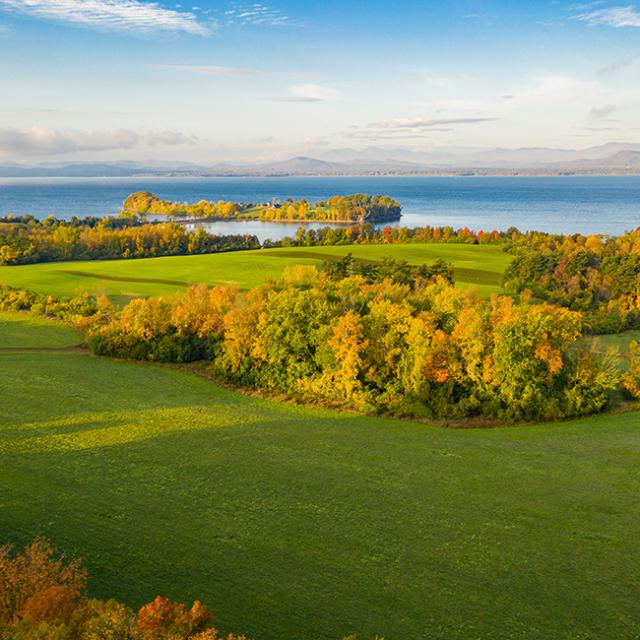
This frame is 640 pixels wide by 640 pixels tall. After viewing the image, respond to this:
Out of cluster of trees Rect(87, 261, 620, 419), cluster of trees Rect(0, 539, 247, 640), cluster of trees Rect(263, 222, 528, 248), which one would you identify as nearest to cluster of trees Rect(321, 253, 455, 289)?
cluster of trees Rect(87, 261, 620, 419)

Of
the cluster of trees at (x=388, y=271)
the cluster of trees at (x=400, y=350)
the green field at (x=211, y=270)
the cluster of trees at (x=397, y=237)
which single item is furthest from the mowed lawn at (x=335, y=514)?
the cluster of trees at (x=397, y=237)

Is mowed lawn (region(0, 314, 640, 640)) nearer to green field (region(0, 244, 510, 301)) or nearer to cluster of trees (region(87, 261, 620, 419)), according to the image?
cluster of trees (region(87, 261, 620, 419))

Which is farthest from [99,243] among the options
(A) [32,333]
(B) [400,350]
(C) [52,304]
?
(B) [400,350]

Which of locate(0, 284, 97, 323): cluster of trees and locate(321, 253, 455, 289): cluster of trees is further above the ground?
locate(321, 253, 455, 289): cluster of trees

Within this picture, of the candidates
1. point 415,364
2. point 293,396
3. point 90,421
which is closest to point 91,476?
point 90,421

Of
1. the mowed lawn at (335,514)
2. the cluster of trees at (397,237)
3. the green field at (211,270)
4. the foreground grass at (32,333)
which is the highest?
the cluster of trees at (397,237)

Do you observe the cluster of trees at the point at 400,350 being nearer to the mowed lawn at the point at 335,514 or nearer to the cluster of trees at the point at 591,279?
the mowed lawn at the point at 335,514
